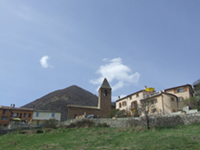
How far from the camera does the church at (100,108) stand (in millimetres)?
47812

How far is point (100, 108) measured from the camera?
167 feet

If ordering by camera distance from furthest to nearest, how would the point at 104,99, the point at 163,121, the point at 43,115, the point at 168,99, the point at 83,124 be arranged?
the point at 104,99
the point at 43,115
the point at 168,99
the point at 83,124
the point at 163,121

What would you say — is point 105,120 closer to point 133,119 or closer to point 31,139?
point 133,119

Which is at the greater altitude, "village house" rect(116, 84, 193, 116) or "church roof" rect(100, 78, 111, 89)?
"church roof" rect(100, 78, 111, 89)

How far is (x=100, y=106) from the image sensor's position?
167ft

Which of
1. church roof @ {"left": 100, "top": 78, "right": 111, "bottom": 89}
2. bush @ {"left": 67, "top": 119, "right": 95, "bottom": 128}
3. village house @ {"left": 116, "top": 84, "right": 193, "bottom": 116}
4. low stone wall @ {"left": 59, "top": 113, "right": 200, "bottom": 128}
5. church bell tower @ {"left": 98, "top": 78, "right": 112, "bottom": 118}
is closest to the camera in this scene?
low stone wall @ {"left": 59, "top": 113, "right": 200, "bottom": 128}

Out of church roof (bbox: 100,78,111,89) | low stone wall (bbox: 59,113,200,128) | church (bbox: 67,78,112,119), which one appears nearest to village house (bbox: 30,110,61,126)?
church (bbox: 67,78,112,119)

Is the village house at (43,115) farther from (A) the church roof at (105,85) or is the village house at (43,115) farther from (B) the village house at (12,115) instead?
(A) the church roof at (105,85)

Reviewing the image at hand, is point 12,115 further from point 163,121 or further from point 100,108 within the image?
point 163,121

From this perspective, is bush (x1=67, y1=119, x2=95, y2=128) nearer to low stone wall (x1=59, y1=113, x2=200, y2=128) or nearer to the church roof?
low stone wall (x1=59, y1=113, x2=200, y2=128)

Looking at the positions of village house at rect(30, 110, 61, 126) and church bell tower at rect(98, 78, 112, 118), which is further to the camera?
church bell tower at rect(98, 78, 112, 118)

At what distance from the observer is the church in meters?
47.8

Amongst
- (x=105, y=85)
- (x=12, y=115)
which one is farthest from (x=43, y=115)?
(x=105, y=85)

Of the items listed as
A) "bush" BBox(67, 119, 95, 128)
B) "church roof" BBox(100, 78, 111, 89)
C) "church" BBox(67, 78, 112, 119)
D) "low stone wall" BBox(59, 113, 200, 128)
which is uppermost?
"church roof" BBox(100, 78, 111, 89)
